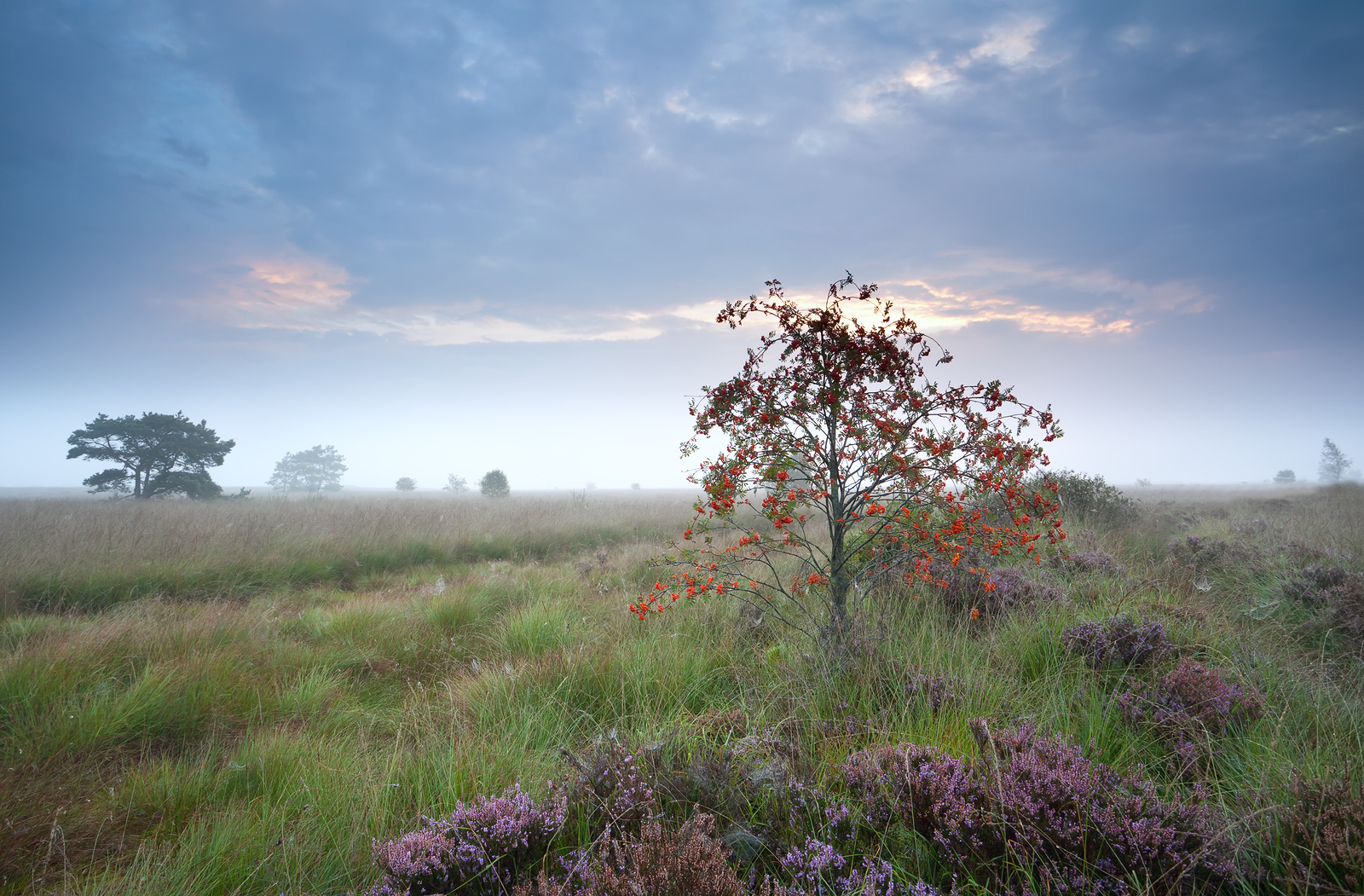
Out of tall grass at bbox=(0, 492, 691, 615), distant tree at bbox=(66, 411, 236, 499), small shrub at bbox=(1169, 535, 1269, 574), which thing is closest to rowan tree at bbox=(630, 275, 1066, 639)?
small shrub at bbox=(1169, 535, 1269, 574)

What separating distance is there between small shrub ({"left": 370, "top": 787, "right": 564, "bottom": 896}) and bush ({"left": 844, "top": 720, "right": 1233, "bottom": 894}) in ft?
4.29

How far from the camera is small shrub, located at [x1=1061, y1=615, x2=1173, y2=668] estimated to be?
4.01 metres

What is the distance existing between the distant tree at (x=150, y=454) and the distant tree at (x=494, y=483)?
12552mm

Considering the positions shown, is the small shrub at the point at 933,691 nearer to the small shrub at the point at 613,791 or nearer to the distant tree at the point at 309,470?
the small shrub at the point at 613,791

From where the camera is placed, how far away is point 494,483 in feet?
110

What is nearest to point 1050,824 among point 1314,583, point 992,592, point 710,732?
point 710,732

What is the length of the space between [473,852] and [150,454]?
3162 centimetres

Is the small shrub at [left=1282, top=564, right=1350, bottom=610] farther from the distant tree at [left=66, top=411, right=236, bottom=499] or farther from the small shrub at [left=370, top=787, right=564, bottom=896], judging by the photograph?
the distant tree at [left=66, top=411, right=236, bottom=499]

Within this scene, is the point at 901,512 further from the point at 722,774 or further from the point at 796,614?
the point at 722,774

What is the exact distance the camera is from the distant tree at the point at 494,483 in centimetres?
3294

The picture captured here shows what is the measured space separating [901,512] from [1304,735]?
242 centimetres

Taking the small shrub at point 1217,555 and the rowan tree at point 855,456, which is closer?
the rowan tree at point 855,456

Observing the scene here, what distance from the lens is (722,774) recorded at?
2445 mm

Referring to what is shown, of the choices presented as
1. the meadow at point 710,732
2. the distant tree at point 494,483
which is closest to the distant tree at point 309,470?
the distant tree at point 494,483
